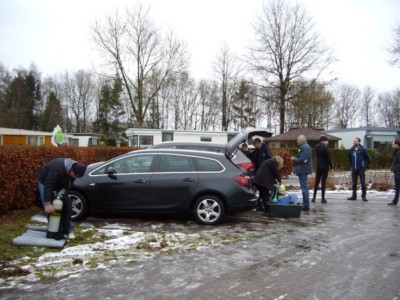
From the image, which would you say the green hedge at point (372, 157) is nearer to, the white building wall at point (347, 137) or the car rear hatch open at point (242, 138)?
the white building wall at point (347, 137)

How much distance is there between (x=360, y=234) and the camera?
7.39 metres

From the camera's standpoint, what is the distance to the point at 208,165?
7969 millimetres

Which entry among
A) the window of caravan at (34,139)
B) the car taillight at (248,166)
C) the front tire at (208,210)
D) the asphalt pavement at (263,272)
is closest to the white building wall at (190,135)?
the window of caravan at (34,139)

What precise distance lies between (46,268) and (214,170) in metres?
3.84

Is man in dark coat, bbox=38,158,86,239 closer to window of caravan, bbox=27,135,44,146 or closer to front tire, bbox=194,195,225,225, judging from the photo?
front tire, bbox=194,195,225,225

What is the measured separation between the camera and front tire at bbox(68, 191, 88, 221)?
7.85 meters

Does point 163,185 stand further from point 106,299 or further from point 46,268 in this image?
point 106,299

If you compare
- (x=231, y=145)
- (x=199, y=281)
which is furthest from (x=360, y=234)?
(x=199, y=281)

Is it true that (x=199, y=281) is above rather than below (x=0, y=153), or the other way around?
below

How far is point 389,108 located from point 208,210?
7837 cm

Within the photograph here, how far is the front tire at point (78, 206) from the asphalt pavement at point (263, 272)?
208 centimetres

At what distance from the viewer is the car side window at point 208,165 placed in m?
7.93

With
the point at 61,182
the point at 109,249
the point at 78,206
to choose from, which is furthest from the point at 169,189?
the point at 61,182

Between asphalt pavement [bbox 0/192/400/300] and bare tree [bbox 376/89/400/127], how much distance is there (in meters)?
73.9
